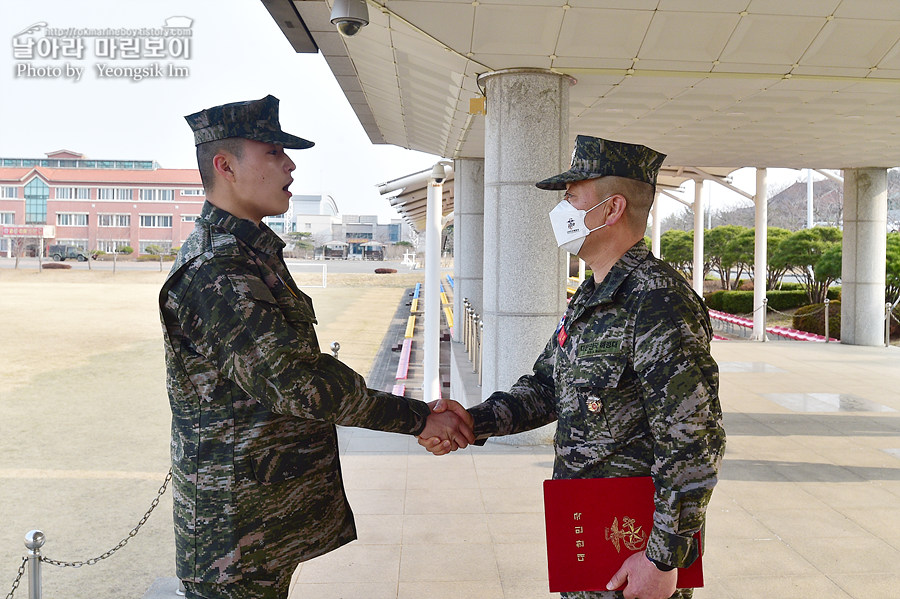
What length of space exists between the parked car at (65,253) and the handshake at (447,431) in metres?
71.0

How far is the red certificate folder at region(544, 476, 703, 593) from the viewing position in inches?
88.7

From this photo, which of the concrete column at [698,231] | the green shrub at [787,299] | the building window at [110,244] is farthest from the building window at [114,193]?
the green shrub at [787,299]

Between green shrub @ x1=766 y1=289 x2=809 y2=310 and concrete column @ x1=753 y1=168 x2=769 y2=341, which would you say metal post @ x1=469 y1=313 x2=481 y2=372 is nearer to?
concrete column @ x1=753 y1=168 x2=769 y2=341

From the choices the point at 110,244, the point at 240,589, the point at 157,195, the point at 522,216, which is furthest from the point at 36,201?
the point at 240,589

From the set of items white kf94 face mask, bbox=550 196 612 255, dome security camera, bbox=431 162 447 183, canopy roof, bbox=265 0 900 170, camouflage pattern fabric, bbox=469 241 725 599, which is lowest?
camouflage pattern fabric, bbox=469 241 725 599

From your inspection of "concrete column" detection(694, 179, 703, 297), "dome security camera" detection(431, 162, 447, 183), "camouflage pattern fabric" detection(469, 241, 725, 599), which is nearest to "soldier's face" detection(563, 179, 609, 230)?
"camouflage pattern fabric" detection(469, 241, 725, 599)

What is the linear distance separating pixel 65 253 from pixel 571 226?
7486 cm

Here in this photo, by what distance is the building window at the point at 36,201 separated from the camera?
235 ft

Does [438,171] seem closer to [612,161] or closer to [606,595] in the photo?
Answer: [612,161]

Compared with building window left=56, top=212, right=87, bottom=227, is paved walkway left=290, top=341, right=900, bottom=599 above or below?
below

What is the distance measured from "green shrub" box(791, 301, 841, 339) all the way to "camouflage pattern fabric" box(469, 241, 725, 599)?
831 inches

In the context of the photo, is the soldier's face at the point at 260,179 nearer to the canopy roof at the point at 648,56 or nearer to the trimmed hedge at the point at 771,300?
the canopy roof at the point at 648,56

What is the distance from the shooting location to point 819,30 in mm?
6383

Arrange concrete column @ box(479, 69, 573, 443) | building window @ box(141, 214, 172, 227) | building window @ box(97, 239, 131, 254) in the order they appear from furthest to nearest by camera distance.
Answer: building window @ box(97, 239, 131, 254) < building window @ box(141, 214, 172, 227) < concrete column @ box(479, 69, 573, 443)
